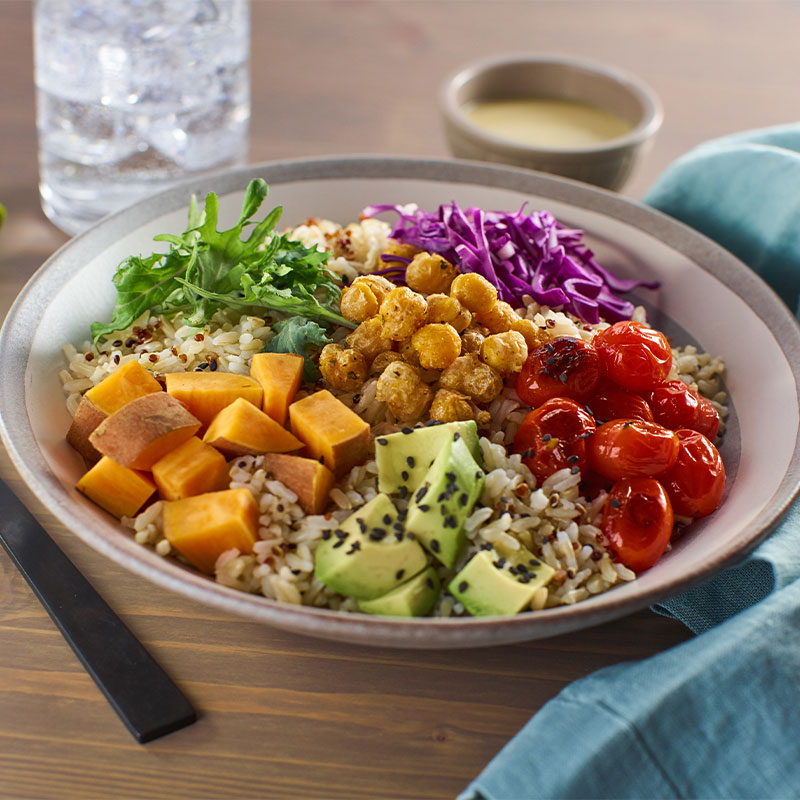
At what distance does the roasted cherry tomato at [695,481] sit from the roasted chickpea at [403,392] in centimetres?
58

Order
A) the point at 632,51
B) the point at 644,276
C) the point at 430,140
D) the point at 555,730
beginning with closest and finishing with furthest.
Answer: the point at 555,730 < the point at 644,276 < the point at 430,140 < the point at 632,51

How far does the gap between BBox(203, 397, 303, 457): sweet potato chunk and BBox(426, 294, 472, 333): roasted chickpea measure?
45cm

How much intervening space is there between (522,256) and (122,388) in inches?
49.7

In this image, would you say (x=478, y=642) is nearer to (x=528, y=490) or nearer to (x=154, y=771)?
(x=528, y=490)

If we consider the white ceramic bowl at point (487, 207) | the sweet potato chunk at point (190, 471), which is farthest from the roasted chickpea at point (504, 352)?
the sweet potato chunk at point (190, 471)

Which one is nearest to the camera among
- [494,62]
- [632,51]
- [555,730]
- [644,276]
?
[555,730]

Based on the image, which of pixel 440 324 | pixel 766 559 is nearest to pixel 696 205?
pixel 440 324

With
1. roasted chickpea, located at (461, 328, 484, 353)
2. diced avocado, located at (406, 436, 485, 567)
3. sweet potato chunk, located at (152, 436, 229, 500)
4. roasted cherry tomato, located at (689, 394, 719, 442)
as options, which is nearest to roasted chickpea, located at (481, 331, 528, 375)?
roasted chickpea, located at (461, 328, 484, 353)

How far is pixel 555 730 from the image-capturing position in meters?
1.57

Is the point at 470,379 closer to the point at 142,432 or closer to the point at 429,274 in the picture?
the point at 429,274

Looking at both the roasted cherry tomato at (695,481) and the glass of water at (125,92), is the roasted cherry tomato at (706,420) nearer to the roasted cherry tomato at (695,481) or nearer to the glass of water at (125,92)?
the roasted cherry tomato at (695,481)

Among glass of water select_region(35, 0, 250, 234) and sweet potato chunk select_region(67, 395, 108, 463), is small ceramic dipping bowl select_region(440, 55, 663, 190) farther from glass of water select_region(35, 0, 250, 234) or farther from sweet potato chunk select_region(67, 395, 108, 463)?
sweet potato chunk select_region(67, 395, 108, 463)

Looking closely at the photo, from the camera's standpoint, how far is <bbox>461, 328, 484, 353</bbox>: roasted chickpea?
218 centimetres

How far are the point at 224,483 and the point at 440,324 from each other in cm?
63
